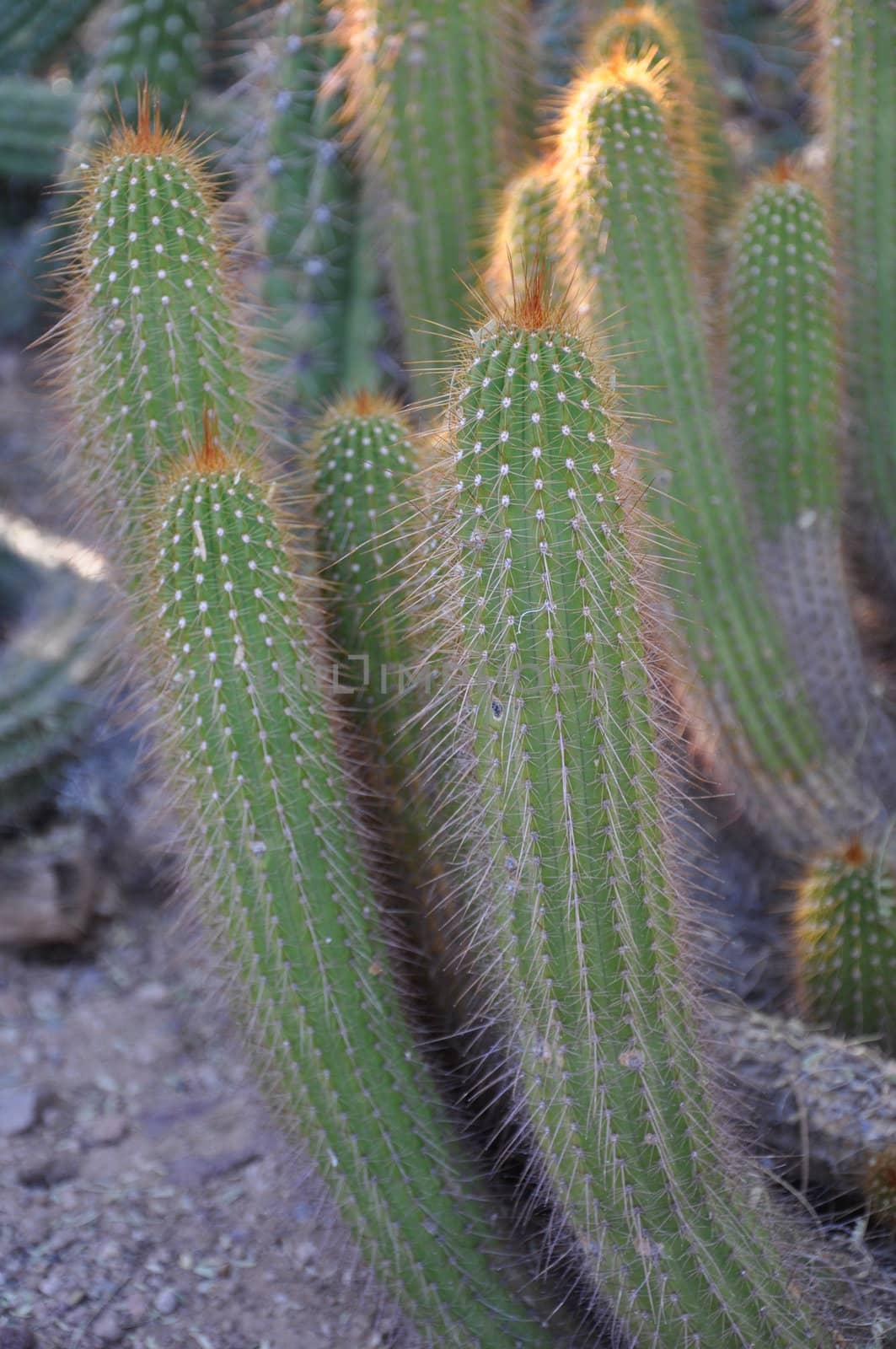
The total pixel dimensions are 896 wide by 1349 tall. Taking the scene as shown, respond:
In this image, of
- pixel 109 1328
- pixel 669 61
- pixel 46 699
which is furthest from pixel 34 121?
pixel 109 1328

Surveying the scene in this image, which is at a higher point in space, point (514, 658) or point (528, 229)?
point (528, 229)

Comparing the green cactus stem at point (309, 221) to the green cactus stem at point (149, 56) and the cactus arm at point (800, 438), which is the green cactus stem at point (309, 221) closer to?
the green cactus stem at point (149, 56)

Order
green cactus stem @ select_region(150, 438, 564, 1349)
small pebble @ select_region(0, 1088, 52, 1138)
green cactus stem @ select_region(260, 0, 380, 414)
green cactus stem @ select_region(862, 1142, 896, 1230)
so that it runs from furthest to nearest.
A: green cactus stem @ select_region(260, 0, 380, 414), small pebble @ select_region(0, 1088, 52, 1138), green cactus stem @ select_region(862, 1142, 896, 1230), green cactus stem @ select_region(150, 438, 564, 1349)

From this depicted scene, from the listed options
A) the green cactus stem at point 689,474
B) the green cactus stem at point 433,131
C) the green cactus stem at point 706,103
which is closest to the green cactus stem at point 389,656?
the green cactus stem at point 689,474

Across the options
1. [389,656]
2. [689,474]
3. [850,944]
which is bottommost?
[850,944]

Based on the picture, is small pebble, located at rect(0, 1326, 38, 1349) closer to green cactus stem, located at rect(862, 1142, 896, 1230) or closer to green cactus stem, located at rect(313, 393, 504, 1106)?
green cactus stem, located at rect(313, 393, 504, 1106)

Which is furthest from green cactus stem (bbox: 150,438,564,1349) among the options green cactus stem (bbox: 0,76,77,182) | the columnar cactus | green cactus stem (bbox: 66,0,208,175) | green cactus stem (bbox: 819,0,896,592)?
green cactus stem (bbox: 0,76,77,182)

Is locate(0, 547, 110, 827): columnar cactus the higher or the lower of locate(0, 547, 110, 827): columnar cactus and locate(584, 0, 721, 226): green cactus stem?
the lower

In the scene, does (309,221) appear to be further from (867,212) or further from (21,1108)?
(21,1108)
